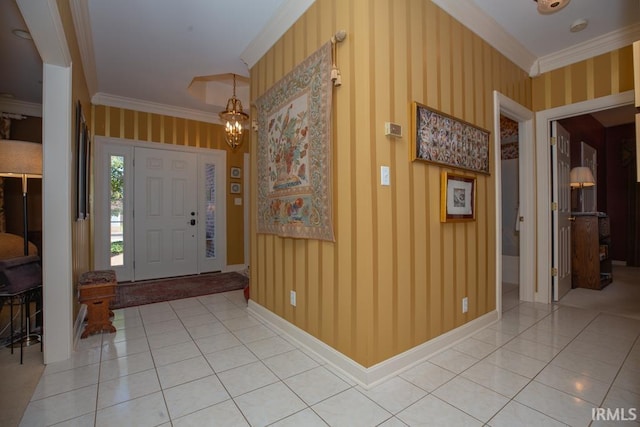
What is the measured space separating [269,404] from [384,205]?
4.28 feet

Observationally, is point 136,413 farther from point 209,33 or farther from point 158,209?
point 158,209

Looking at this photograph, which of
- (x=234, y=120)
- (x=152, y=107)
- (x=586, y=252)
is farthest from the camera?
(x=152, y=107)

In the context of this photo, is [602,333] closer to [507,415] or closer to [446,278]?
[446,278]

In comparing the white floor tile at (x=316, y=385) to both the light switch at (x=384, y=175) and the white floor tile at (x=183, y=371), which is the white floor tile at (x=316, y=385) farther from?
the light switch at (x=384, y=175)

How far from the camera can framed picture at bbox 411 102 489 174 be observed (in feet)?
6.78

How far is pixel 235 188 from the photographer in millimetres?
5395

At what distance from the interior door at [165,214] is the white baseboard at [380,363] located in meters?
2.78

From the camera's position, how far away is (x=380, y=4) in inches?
72.8

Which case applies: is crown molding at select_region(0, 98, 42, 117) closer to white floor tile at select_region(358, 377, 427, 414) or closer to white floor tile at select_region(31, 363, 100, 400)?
white floor tile at select_region(31, 363, 100, 400)

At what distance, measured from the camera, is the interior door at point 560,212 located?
337cm

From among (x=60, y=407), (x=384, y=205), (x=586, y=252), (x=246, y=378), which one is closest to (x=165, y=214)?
(x=60, y=407)

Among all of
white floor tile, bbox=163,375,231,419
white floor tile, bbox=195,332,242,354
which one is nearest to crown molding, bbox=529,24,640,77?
white floor tile, bbox=195,332,242,354

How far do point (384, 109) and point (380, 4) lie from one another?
638 millimetres

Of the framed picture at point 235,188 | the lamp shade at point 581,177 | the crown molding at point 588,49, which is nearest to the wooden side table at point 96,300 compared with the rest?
the framed picture at point 235,188
